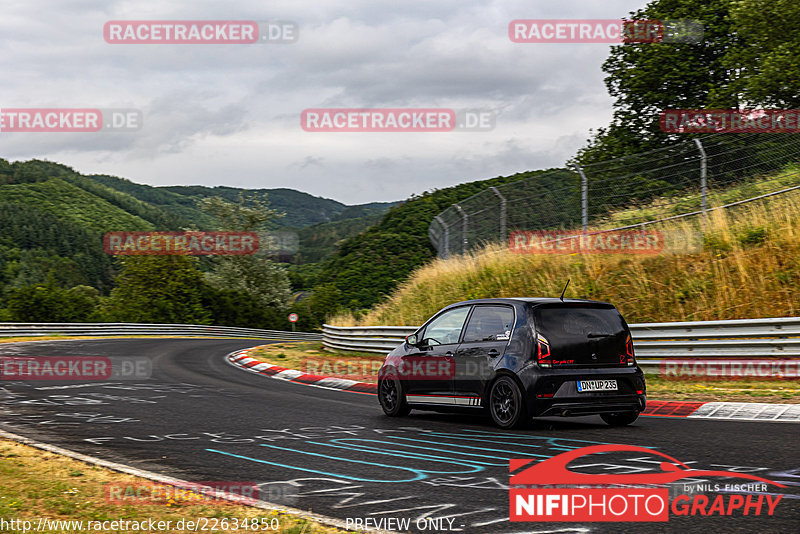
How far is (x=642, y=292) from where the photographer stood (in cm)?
1614

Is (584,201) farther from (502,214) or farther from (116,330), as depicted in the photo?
(116,330)

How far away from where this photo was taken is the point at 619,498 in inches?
215

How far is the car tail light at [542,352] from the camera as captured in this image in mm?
8836

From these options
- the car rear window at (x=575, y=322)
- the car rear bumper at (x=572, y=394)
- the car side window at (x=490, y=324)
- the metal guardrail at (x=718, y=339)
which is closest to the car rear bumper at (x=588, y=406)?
the car rear bumper at (x=572, y=394)

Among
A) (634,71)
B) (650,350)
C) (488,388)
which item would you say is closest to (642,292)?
(650,350)

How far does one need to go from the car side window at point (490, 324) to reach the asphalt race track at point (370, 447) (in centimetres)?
108

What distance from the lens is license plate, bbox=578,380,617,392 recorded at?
29.2 feet

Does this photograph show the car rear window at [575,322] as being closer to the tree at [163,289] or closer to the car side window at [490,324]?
the car side window at [490,324]

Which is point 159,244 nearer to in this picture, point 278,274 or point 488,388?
point 278,274

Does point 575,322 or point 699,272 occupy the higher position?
point 699,272

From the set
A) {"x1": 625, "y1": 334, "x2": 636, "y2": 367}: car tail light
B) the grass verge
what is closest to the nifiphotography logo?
the grass verge

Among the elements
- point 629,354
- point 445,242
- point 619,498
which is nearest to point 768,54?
point 445,242

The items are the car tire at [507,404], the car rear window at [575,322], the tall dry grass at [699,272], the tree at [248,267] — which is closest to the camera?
the car tire at [507,404]

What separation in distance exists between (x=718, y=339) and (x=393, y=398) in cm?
583
